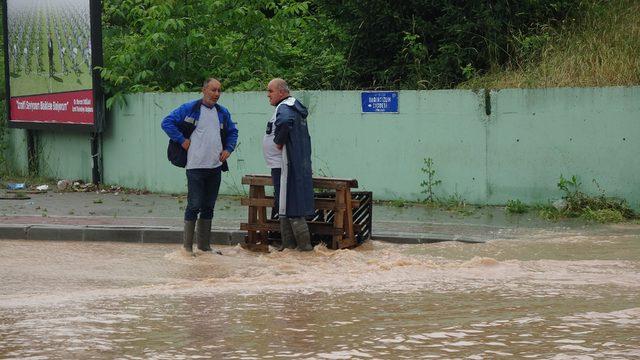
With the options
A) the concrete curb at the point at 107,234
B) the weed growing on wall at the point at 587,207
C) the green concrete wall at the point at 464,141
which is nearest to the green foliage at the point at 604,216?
the weed growing on wall at the point at 587,207

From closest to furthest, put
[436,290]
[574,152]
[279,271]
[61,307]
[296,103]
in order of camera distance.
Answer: [61,307] < [436,290] < [279,271] < [296,103] < [574,152]

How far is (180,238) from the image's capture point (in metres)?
12.9

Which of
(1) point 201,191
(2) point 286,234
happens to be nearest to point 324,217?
(2) point 286,234

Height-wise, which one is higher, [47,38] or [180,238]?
[47,38]

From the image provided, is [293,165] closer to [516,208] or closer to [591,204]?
[516,208]

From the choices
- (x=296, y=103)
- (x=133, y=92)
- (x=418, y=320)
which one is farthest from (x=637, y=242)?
(x=133, y=92)

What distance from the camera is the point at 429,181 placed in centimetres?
1546

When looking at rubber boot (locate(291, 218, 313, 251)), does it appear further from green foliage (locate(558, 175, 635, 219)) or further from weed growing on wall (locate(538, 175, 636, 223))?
green foliage (locate(558, 175, 635, 219))

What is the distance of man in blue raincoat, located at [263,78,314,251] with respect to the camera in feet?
37.2

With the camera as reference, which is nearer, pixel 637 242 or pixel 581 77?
pixel 637 242

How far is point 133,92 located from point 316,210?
6.49m

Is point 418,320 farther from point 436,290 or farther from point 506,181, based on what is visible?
point 506,181

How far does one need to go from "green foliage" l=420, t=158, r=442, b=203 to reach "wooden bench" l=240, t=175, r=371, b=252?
3.24 m

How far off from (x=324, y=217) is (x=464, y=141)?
3728 mm
